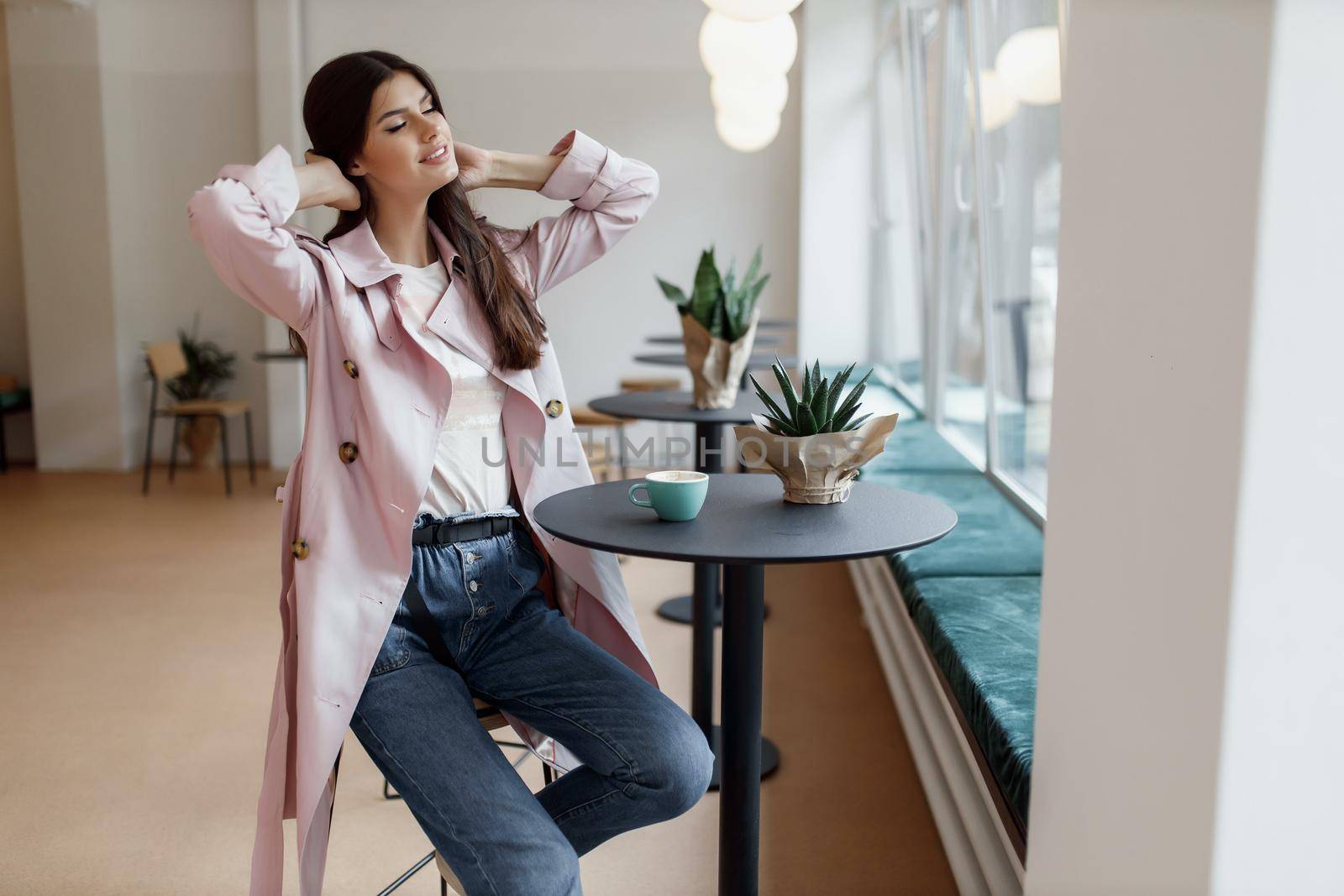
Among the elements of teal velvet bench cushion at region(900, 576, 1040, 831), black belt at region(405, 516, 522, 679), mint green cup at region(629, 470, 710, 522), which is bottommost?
teal velvet bench cushion at region(900, 576, 1040, 831)

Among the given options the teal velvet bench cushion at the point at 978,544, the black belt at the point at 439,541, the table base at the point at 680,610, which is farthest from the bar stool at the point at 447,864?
the table base at the point at 680,610

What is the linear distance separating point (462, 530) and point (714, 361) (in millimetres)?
1317

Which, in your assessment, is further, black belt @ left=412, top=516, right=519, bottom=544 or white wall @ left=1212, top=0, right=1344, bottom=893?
black belt @ left=412, top=516, right=519, bottom=544

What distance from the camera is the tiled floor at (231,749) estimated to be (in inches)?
89.8

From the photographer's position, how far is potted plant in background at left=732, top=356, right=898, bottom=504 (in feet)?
5.85

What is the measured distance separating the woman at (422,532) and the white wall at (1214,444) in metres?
0.69

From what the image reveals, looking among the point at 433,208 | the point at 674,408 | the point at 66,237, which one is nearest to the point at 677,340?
the point at 674,408

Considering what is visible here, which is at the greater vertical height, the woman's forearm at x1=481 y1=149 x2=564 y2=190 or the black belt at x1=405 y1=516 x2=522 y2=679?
the woman's forearm at x1=481 y1=149 x2=564 y2=190

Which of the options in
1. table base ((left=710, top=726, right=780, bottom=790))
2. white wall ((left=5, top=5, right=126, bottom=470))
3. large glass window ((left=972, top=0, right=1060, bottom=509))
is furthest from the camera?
white wall ((left=5, top=5, right=126, bottom=470))

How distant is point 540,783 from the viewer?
2.63 meters

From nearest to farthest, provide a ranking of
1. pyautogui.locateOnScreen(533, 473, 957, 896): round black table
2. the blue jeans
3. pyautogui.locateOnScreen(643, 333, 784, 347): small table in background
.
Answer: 1. the blue jeans
2. pyautogui.locateOnScreen(533, 473, 957, 896): round black table
3. pyautogui.locateOnScreen(643, 333, 784, 347): small table in background

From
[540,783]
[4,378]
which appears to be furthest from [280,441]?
[540,783]

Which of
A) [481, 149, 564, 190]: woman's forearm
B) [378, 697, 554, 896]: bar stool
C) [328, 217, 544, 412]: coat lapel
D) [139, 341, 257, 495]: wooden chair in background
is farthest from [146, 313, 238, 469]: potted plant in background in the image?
[328, 217, 544, 412]: coat lapel

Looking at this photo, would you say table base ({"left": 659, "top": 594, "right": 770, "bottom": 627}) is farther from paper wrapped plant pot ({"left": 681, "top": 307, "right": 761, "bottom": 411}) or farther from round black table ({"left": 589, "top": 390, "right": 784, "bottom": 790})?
paper wrapped plant pot ({"left": 681, "top": 307, "right": 761, "bottom": 411})
